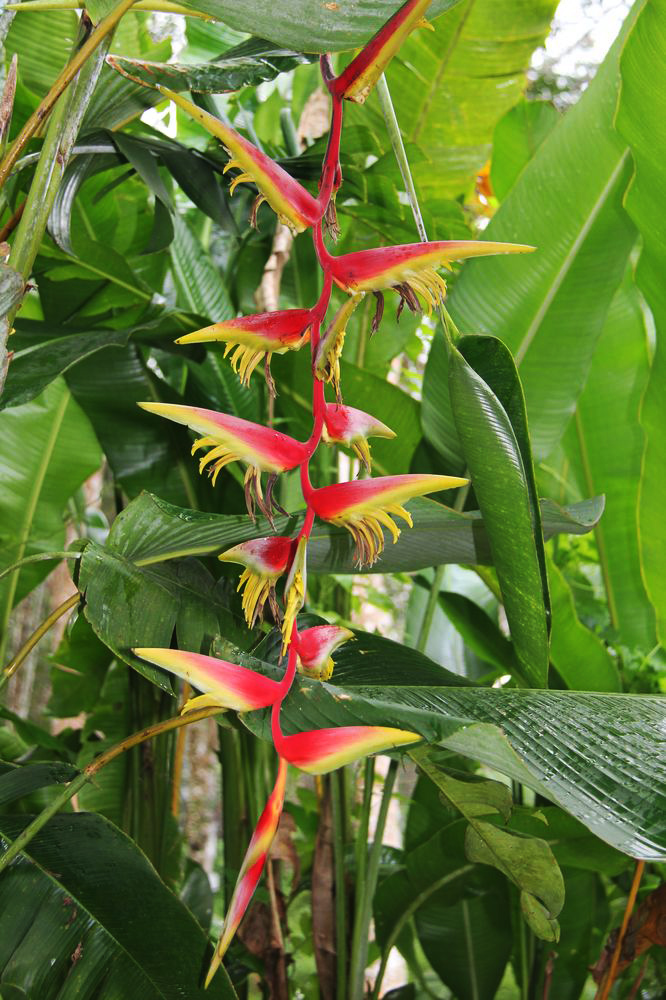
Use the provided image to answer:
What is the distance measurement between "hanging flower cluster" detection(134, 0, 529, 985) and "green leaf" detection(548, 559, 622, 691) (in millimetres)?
444

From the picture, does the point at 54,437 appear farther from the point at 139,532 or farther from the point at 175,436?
the point at 139,532

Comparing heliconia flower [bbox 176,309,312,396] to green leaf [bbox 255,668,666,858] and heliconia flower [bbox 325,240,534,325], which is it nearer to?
heliconia flower [bbox 325,240,534,325]

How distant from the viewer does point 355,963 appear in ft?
2.32

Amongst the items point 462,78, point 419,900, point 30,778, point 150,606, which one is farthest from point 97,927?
point 462,78

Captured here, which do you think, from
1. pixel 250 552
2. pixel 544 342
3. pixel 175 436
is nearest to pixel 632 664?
pixel 544 342

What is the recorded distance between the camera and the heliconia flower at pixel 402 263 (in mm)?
251

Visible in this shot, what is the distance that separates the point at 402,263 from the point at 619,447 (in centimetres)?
68

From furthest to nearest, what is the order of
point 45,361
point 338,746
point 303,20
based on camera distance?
point 45,361 < point 303,20 < point 338,746

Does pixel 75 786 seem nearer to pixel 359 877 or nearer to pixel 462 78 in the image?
pixel 359 877

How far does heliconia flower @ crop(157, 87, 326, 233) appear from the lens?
0.25 meters

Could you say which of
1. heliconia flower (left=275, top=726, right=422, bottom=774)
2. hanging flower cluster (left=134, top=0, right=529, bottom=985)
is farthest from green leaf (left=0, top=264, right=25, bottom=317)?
heliconia flower (left=275, top=726, right=422, bottom=774)

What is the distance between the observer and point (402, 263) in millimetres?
251

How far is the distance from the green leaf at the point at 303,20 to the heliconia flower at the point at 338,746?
0.27 m

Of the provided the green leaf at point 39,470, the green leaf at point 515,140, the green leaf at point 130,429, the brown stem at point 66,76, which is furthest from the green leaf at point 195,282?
the brown stem at point 66,76
